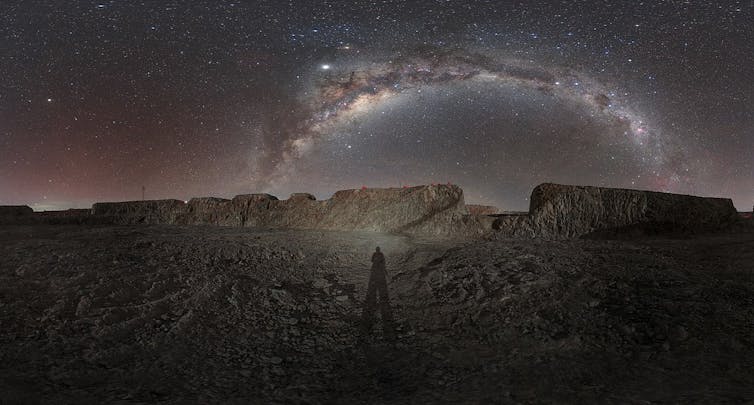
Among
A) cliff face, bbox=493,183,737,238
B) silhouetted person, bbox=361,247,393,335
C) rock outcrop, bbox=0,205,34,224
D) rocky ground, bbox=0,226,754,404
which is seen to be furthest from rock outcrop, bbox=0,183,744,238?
silhouetted person, bbox=361,247,393,335

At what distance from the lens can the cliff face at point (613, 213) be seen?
277 inches

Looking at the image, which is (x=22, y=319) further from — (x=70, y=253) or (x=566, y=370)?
(x=566, y=370)

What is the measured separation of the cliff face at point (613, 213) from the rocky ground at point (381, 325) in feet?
2.89

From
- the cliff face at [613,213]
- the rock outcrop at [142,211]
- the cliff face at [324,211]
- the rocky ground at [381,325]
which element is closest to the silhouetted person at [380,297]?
the rocky ground at [381,325]

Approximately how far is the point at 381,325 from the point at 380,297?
2.52 feet

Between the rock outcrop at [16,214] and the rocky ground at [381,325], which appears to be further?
the rock outcrop at [16,214]

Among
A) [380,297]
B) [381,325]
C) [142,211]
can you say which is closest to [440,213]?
[380,297]

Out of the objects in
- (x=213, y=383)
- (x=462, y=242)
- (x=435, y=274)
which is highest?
(x=462, y=242)

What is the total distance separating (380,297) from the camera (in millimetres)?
4848

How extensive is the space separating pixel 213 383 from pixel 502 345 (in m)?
2.61

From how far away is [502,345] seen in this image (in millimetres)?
3512

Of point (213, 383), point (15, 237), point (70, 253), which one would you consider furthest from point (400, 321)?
point (15, 237)

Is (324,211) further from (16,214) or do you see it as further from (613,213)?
(16,214)

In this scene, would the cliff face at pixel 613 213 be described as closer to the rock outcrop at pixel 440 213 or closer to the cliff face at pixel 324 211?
the rock outcrop at pixel 440 213
